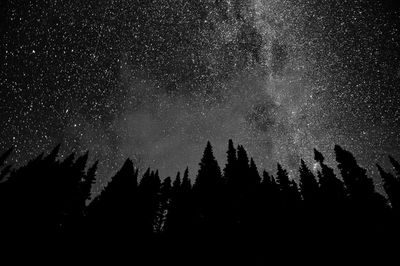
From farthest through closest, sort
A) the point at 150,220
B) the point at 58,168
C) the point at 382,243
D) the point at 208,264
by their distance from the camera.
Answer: the point at 58,168, the point at 150,220, the point at 382,243, the point at 208,264

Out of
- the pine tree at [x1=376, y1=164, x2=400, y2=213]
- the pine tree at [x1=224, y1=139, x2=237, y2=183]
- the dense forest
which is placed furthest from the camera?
the pine tree at [x1=376, y1=164, x2=400, y2=213]

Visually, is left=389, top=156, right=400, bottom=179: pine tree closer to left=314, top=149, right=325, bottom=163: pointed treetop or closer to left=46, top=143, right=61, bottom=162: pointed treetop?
left=314, top=149, right=325, bottom=163: pointed treetop

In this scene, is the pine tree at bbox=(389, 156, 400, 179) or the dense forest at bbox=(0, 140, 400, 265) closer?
the dense forest at bbox=(0, 140, 400, 265)

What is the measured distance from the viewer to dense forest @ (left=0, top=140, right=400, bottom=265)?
100.0ft

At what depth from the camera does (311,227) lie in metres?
34.6

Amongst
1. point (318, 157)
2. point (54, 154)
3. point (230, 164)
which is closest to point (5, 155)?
point (54, 154)

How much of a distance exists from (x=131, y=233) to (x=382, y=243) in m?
31.7

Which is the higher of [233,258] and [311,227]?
[311,227]

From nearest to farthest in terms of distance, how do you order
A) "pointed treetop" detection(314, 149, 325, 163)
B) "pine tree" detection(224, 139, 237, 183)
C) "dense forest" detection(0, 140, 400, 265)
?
"dense forest" detection(0, 140, 400, 265) < "pine tree" detection(224, 139, 237, 183) < "pointed treetop" detection(314, 149, 325, 163)

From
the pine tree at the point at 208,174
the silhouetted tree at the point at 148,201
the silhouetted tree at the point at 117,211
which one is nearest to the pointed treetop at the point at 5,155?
the silhouetted tree at the point at 117,211

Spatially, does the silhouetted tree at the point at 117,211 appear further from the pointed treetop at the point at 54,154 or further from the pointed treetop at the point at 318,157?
the pointed treetop at the point at 318,157

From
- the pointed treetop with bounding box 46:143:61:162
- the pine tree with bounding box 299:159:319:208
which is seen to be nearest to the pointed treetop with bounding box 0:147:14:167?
the pointed treetop with bounding box 46:143:61:162

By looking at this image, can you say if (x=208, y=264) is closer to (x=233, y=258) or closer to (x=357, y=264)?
(x=233, y=258)

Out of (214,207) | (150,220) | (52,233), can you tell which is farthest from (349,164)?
(52,233)
